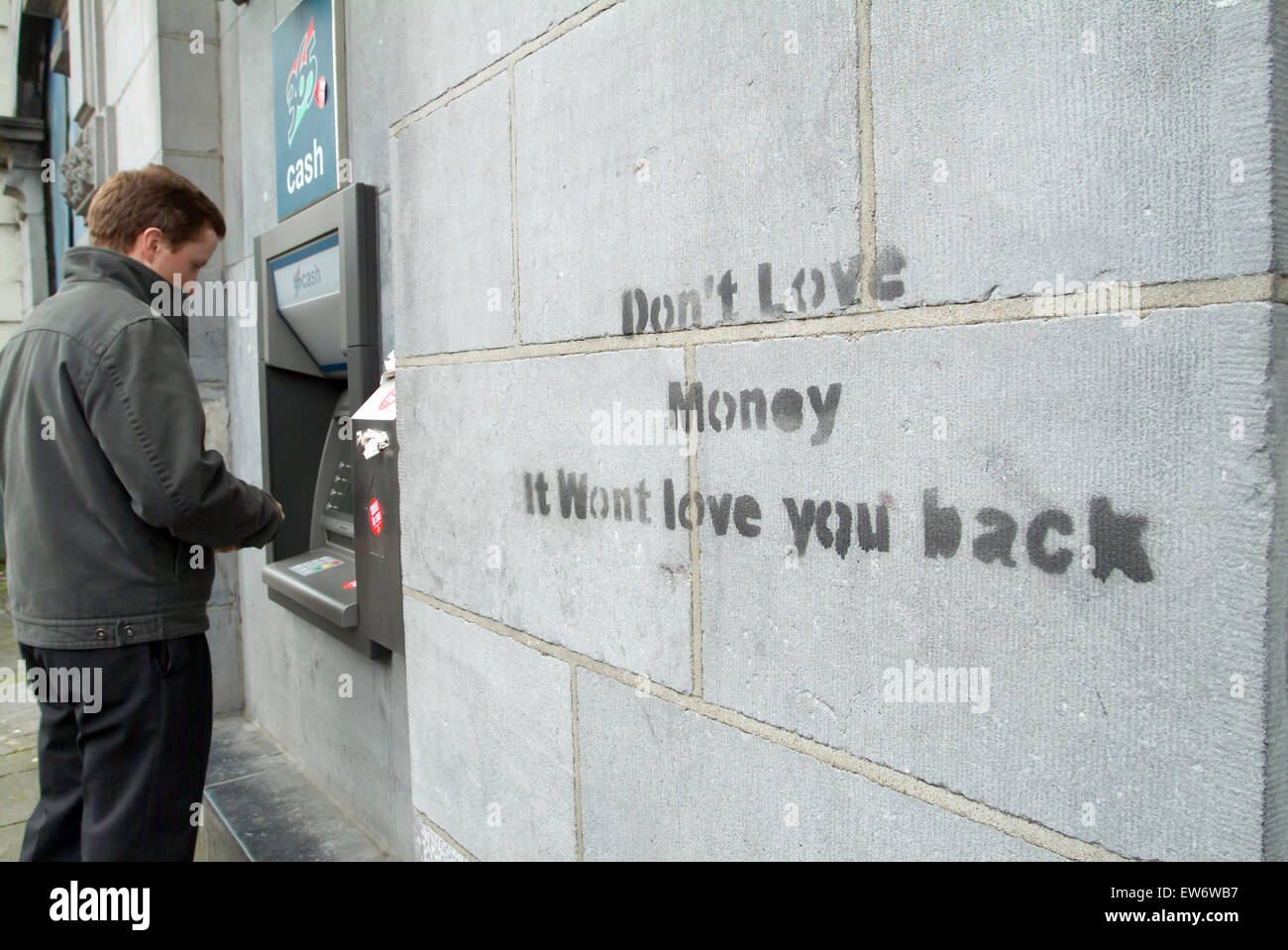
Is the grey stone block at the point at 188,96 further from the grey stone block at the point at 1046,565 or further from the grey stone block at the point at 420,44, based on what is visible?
the grey stone block at the point at 1046,565

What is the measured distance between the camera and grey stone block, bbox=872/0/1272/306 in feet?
2.97

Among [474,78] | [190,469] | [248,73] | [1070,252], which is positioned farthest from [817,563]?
[248,73]

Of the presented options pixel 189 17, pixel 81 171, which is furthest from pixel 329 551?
pixel 81 171

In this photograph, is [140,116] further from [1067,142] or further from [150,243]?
[1067,142]

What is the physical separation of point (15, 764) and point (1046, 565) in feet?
17.7

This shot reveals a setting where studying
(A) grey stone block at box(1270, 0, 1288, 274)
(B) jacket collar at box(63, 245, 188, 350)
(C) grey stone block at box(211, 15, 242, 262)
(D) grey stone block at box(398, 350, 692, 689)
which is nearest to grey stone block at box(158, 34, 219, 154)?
(C) grey stone block at box(211, 15, 242, 262)

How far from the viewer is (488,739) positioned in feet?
7.04

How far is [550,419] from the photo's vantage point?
1871mm

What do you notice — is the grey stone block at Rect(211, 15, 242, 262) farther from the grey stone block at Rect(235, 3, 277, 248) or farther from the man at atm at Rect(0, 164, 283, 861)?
the man at atm at Rect(0, 164, 283, 861)

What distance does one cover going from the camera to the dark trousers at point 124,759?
2.19 m

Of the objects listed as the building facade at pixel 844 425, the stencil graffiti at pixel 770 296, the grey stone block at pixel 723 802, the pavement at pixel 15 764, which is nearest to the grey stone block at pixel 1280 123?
the building facade at pixel 844 425

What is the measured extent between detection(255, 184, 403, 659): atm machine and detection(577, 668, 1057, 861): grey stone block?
3.72 ft

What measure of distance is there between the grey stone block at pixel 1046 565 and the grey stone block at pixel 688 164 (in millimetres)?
171

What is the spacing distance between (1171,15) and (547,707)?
1.58m
